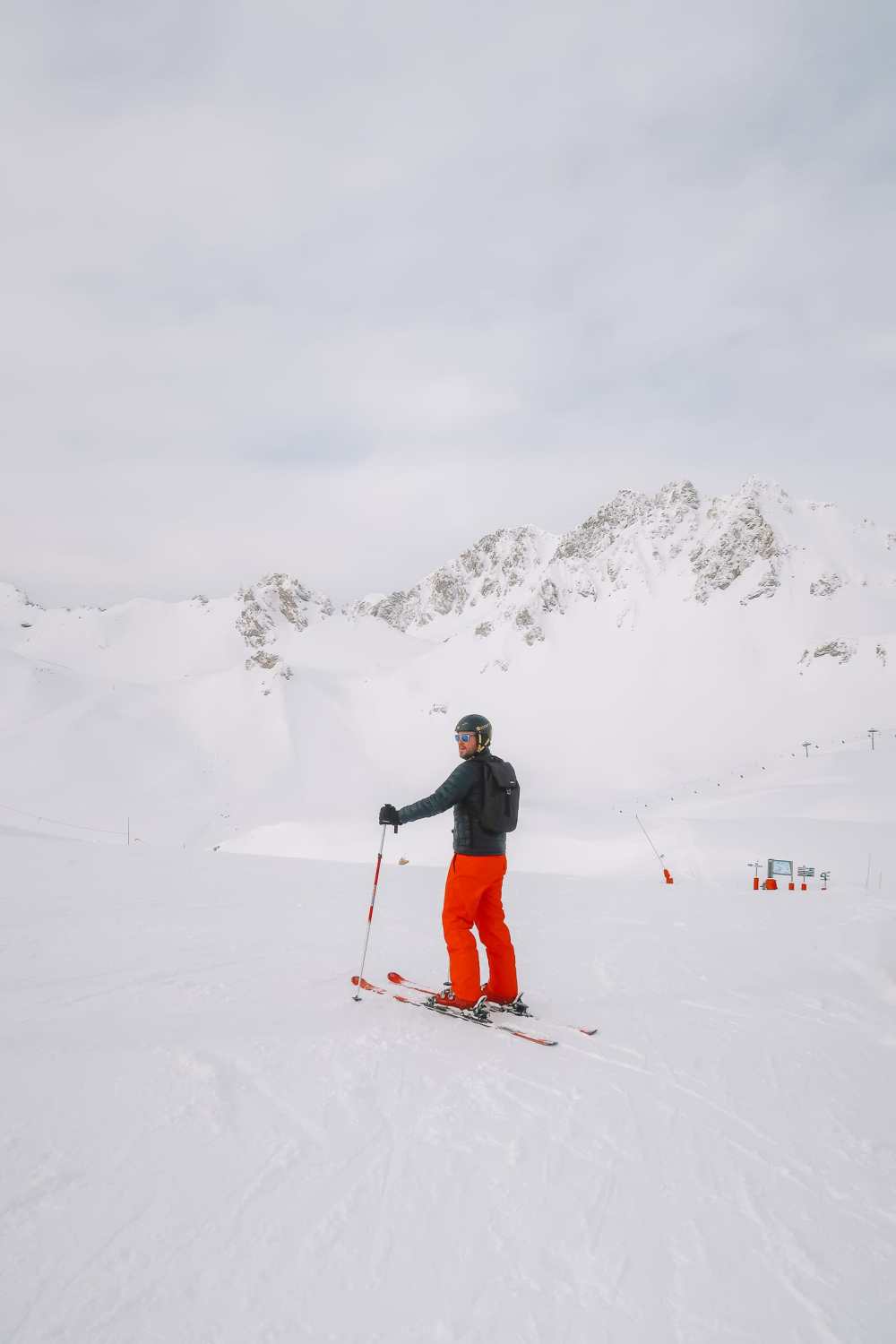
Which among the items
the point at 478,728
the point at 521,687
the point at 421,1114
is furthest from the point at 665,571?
the point at 421,1114

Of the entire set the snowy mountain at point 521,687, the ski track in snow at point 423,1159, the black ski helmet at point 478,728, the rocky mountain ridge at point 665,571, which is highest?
the rocky mountain ridge at point 665,571

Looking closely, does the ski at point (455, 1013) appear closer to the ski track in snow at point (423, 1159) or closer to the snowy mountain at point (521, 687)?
the ski track in snow at point (423, 1159)

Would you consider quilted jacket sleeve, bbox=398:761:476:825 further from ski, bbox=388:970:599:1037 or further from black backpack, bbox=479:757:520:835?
ski, bbox=388:970:599:1037

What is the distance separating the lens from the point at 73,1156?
305cm

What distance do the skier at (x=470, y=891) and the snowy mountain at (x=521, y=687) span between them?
32.5m

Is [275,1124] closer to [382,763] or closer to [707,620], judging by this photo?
[382,763]

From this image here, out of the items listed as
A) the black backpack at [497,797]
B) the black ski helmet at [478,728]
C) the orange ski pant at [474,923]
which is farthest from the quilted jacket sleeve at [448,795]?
the orange ski pant at [474,923]

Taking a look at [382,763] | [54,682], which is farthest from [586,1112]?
[54,682]

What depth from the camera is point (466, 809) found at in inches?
219

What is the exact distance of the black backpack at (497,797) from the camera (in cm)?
548

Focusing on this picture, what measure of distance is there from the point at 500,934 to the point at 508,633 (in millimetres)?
97385

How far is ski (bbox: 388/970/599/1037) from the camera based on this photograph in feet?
16.6

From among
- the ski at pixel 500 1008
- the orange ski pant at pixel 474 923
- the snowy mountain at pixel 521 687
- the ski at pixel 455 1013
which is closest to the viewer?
the ski at pixel 455 1013

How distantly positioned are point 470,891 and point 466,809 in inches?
25.6
